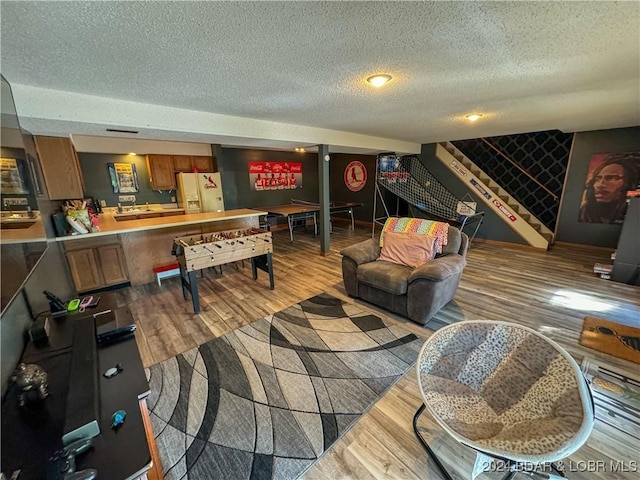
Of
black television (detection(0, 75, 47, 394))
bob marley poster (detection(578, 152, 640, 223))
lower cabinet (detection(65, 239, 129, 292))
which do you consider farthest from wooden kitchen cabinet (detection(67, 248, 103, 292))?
bob marley poster (detection(578, 152, 640, 223))

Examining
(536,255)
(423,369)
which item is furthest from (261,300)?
(536,255)

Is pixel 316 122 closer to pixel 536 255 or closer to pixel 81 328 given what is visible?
pixel 81 328

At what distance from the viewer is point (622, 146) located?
4.34 meters

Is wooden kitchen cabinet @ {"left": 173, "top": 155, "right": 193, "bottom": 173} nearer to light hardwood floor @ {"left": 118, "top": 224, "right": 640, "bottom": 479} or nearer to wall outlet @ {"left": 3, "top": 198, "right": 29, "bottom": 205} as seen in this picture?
light hardwood floor @ {"left": 118, "top": 224, "right": 640, "bottom": 479}

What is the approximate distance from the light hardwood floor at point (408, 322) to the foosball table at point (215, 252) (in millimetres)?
327

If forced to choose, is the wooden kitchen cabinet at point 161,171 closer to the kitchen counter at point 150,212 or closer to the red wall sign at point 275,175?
the kitchen counter at point 150,212

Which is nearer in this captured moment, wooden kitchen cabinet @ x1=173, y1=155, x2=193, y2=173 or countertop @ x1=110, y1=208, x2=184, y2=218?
countertop @ x1=110, y1=208, x2=184, y2=218

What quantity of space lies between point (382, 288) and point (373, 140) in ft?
11.8

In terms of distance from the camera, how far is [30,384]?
40.1 inches

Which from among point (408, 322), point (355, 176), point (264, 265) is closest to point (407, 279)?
point (408, 322)

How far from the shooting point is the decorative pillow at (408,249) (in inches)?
113

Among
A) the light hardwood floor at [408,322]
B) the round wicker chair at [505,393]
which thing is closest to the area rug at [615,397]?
the light hardwood floor at [408,322]

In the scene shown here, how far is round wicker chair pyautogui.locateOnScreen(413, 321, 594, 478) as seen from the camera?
3.35 ft

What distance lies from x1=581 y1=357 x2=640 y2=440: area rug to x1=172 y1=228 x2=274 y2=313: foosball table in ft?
10.5
